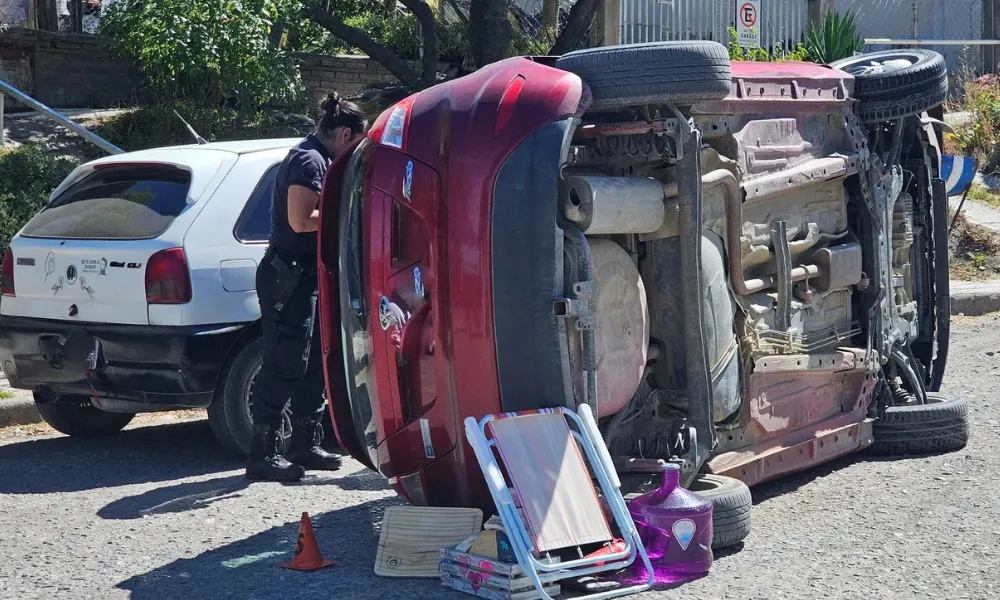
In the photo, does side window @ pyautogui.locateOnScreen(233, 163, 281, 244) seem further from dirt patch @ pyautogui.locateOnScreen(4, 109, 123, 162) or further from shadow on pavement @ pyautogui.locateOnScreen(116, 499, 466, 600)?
dirt patch @ pyautogui.locateOnScreen(4, 109, 123, 162)

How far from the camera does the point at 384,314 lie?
4.65 m

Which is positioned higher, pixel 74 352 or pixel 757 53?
pixel 757 53

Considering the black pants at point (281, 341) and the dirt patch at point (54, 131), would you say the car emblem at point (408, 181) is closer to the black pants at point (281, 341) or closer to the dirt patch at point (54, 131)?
the black pants at point (281, 341)

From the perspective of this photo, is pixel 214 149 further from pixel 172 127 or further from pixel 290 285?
pixel 172 127

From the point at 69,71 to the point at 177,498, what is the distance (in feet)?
31.0

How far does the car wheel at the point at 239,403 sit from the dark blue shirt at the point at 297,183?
2.36 feet

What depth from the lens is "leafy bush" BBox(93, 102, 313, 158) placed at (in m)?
12.1

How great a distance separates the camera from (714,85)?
15.2 ft

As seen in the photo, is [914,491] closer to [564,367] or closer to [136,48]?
[564,367]

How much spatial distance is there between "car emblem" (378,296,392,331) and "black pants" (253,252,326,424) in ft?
4.13

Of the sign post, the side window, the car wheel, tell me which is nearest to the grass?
the sign post

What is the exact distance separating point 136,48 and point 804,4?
28.3 feet

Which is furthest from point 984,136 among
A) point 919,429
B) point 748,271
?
point 748,271

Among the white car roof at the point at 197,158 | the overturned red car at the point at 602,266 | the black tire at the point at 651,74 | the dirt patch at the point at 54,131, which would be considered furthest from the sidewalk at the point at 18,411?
the black tire at the point at 651,74
